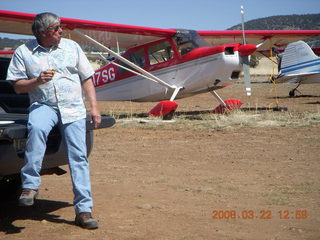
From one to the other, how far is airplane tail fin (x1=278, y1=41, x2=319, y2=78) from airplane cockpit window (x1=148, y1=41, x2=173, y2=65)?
31.4 ft

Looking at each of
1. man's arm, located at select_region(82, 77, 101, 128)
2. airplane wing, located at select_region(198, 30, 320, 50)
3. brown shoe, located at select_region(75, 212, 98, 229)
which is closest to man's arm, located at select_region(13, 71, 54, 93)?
man's arm, located at select_region(82, 77, 101, 128)

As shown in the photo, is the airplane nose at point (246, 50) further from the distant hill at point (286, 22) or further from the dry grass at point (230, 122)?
the distant hill at point (286, 22)

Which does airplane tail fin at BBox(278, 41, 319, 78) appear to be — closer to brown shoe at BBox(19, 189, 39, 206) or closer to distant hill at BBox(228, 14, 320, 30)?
brown shoe at BBox(19, 189, 39, 206)

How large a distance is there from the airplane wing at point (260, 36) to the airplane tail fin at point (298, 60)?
5.29m

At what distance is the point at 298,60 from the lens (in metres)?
21.6

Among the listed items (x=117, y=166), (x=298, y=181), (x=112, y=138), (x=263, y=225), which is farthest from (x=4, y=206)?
(x=112, y=138)

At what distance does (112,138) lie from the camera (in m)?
9.37

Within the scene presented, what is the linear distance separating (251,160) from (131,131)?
4066 millimetres

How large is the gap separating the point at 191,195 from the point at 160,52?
964 cm

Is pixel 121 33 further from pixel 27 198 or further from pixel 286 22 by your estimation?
pixel 286 22

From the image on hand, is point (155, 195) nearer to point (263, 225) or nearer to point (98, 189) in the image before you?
point (98, 189)

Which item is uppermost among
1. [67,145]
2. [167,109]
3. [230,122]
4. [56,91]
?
[56,91]
